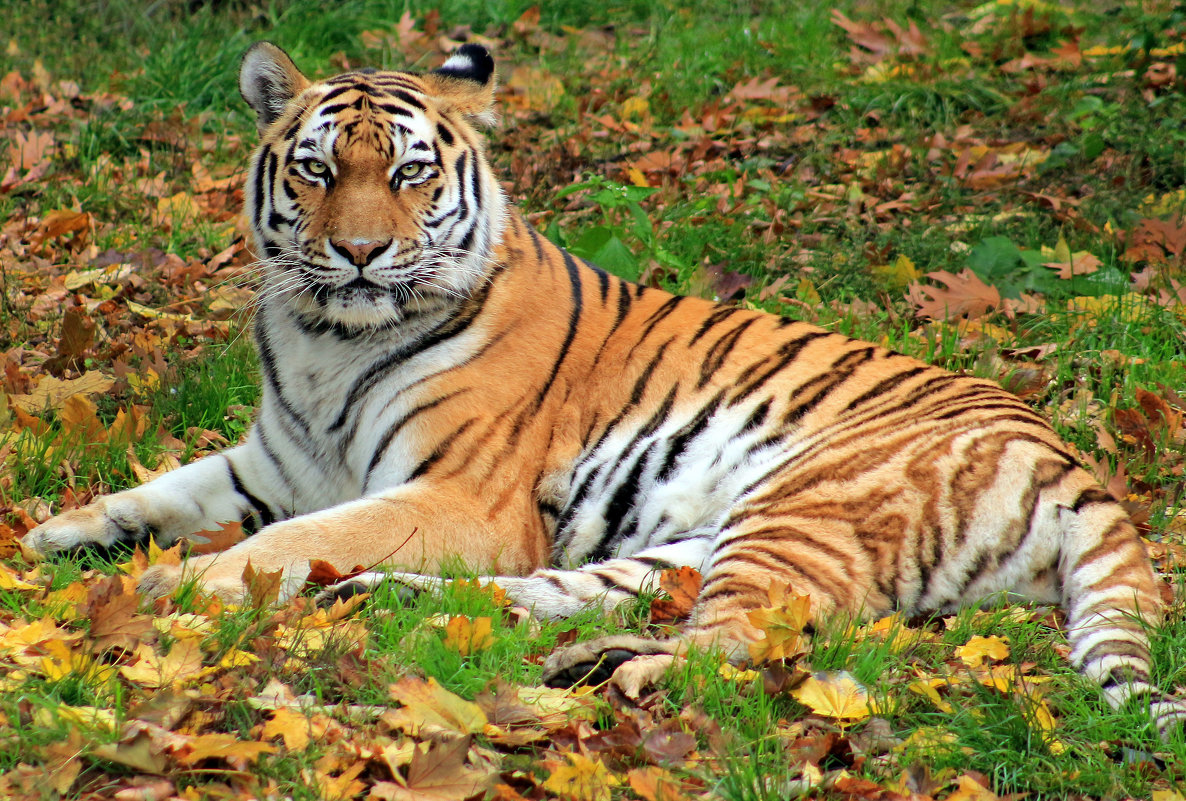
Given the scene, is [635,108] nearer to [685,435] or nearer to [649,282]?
[649,282]

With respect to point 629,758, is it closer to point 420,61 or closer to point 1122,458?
point 1122,458

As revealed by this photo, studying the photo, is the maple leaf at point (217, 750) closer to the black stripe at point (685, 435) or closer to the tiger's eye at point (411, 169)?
the black stripe at point (685, 435)

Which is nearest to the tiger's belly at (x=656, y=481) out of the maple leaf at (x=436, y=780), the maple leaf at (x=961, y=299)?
the maple leaf at (x=436, y=780)

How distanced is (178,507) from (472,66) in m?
1.85

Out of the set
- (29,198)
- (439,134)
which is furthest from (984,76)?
(29,198)

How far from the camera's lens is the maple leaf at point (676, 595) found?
3.24 metres

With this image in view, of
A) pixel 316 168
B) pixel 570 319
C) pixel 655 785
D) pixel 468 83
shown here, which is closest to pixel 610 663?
pixel 655 785

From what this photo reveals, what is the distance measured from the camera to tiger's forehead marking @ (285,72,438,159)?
3666 millimetres

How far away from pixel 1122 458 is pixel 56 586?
11.5 feet

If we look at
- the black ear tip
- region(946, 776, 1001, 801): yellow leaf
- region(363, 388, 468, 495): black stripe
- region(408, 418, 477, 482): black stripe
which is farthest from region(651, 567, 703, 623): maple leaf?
the black ear tip

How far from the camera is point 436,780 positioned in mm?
2180

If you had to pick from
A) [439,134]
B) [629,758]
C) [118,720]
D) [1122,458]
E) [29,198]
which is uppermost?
[439,134]

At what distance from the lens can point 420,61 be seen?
25.5 ft

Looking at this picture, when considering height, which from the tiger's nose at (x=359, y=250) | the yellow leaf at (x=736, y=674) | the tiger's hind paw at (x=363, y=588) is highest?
the tiger's nose at (x=359, y=250)
